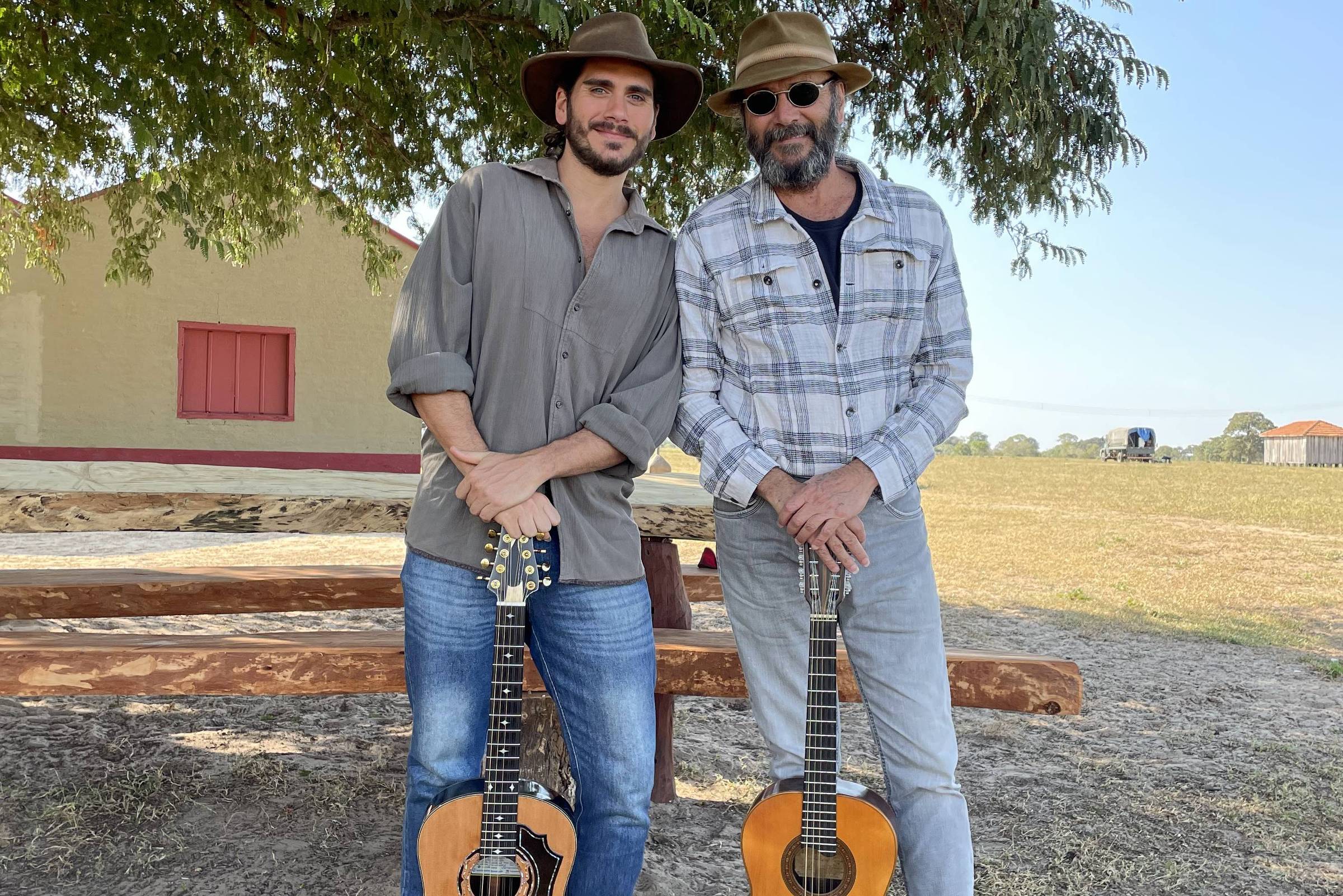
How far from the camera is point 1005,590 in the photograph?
33.8 ft

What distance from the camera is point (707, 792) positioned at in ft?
14.5

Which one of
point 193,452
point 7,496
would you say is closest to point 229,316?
point 193,452

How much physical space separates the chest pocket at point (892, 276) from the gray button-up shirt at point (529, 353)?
21.9 inches

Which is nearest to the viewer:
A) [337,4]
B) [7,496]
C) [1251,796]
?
[7,496]

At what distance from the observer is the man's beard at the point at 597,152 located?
262 cm

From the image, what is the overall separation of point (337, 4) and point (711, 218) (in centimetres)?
378

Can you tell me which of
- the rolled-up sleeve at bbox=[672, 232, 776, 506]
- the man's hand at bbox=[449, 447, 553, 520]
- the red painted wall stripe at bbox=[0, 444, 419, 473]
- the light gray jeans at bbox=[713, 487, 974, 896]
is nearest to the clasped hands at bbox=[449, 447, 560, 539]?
the man's hand at bbox=[449, 447, 553, 520]

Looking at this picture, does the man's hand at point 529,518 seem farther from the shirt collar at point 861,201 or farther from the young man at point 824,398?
the shirt collar at point 861,201

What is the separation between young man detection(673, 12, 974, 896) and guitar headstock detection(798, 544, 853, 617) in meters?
0.07

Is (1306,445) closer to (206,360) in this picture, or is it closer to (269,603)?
(206,360)

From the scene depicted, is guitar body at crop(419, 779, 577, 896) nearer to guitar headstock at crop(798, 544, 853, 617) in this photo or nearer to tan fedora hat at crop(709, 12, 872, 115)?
guitar headstock at crop(798, 544, 853, 617)

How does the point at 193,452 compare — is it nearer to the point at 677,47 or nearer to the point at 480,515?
the point at 677,47

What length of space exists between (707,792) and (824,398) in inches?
94.8

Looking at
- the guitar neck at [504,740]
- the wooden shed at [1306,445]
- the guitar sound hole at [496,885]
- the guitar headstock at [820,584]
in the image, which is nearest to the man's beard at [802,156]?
the guitar headstock at [820,584]
